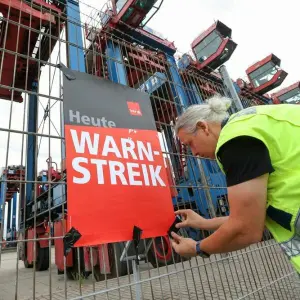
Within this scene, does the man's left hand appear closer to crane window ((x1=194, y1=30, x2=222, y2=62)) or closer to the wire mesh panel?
the wire mesh panel

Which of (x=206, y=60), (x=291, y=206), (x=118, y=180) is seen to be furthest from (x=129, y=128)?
(x=206, y=60)

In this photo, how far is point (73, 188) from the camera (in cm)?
141

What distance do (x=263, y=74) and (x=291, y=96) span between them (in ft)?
14.5

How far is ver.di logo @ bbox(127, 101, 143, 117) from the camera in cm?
202

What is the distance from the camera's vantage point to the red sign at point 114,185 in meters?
1.42

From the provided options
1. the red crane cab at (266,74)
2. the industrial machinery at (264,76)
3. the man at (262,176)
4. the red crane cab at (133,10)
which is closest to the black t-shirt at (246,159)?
the man at (262,176)

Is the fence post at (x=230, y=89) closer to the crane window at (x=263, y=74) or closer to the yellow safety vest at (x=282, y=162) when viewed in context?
the yellow safety vest at (x=282, y=162)

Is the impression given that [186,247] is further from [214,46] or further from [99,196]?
[214,46]

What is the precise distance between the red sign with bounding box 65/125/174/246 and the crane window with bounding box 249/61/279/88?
46.7 ft

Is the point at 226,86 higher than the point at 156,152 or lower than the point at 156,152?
higher

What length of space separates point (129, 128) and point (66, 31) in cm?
127

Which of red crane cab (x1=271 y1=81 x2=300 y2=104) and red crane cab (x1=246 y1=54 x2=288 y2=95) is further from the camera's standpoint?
red crane cab (x1=271 y1=81 x2=300 y2=104)

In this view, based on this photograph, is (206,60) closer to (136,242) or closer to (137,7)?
(137,7)

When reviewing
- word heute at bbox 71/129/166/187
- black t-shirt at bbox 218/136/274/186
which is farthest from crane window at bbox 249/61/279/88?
black t-shirt at bbox 218/136/274/186
